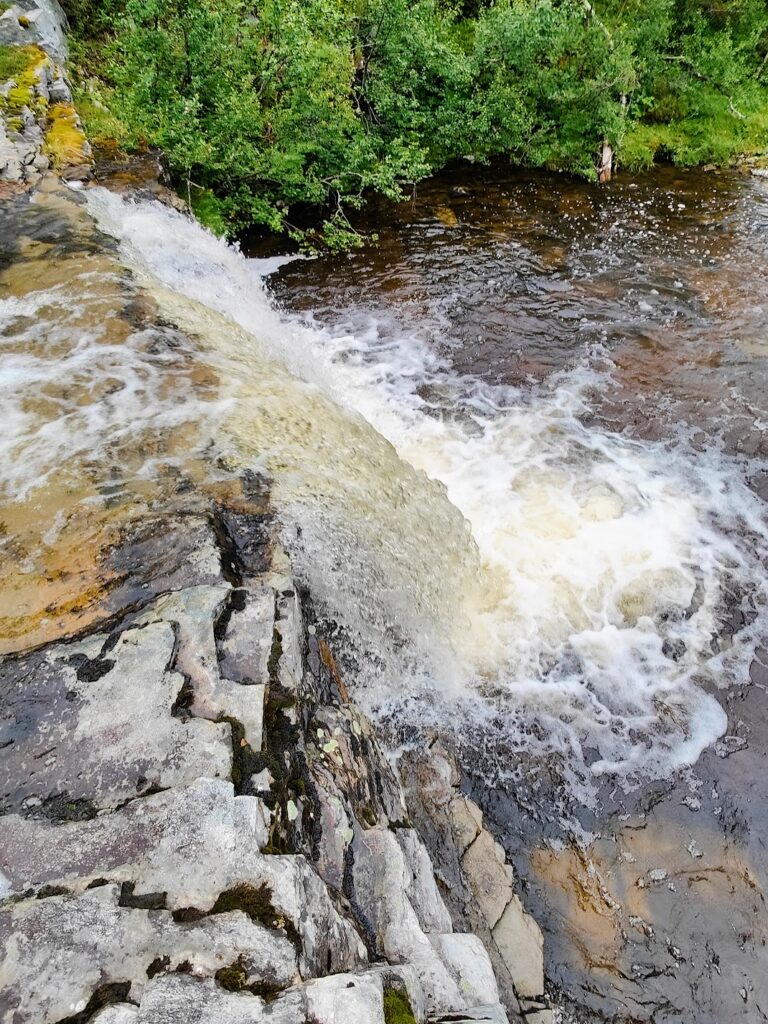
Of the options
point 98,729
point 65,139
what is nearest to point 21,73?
point 65,139

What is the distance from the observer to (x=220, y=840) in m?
2.67

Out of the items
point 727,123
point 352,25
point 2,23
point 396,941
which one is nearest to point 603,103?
point 727,123

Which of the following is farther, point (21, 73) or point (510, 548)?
point (21, 73)

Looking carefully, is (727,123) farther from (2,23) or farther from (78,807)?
(78,807)

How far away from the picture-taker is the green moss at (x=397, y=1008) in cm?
229

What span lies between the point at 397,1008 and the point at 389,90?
1638cm

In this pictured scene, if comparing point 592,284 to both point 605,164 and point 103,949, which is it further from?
point 103,949

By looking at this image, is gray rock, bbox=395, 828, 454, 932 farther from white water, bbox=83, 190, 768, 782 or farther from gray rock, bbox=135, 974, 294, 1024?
white water, bbox=83, 190, 768, 782

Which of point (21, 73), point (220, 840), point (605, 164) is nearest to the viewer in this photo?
point (220, 840)

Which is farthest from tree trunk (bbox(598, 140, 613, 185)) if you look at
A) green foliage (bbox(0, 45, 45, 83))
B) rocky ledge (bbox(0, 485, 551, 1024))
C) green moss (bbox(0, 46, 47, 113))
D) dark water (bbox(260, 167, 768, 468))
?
rocky ledge (bbox(0, 485, 551, 1024))

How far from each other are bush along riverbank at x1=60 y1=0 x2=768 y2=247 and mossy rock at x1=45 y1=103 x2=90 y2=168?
2.27 ft

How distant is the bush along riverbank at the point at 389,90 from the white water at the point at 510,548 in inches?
167

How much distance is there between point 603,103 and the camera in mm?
14422

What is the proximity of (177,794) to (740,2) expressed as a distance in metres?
21.4
